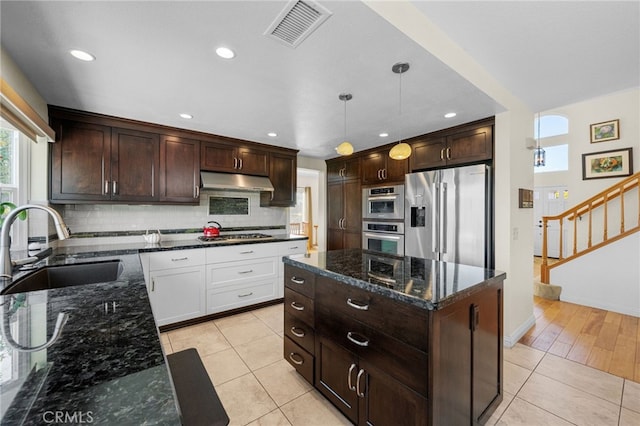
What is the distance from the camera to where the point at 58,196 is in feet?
8.87

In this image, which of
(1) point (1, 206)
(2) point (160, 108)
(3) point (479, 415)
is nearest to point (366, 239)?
(3) point (479, 415)

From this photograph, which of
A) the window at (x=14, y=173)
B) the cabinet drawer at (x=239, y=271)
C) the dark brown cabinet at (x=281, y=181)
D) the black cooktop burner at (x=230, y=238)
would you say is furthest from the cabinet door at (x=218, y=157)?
the window at (x=14, y=173)

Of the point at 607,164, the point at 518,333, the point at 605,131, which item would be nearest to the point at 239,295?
the point at 518,333

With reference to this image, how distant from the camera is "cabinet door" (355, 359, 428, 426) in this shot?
1.26m

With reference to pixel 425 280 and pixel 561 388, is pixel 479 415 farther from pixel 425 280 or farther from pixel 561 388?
pixel 561 388

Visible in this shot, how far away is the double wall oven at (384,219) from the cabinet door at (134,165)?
2.82m

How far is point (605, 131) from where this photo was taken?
18.4 ft

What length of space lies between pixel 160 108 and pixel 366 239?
3.21 meters

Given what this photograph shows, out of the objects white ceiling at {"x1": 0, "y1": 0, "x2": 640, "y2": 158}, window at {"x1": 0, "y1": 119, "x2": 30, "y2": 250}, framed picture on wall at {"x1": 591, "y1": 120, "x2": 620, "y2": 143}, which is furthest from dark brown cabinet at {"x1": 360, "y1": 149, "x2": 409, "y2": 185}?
framed picture on wall at {"x1": 591, "y1": 120, "x2": 620, "y2": 143}

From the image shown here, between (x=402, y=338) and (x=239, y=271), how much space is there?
259 cm

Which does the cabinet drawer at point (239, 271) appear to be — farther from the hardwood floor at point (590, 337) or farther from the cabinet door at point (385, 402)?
the hardwood floor at point (590, 337)

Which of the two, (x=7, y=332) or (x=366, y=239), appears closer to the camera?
(x=7, y=332)

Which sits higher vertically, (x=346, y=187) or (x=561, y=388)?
(x=346, y=187)

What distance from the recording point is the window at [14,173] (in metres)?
2.25
